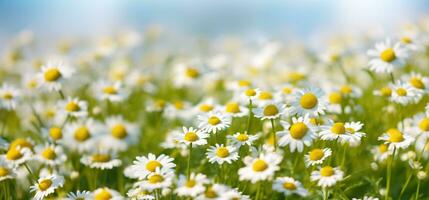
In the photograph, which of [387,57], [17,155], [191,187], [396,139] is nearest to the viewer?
[191,187]

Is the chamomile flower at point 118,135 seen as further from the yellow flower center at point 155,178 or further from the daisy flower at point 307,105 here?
the daisy flower at point 307,105

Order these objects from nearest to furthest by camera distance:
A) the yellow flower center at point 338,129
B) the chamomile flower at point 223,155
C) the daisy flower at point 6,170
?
the chamomile flower at point 223,155, the yellow flower center at point 338,129, the daisy flower at point 6,170

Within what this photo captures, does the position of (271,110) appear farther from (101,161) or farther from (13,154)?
(13,154)

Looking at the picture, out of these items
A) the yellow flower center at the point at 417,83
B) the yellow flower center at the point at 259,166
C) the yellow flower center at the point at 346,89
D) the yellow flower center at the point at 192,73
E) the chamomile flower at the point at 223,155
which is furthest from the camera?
the yellow flower center at the point at 192,73

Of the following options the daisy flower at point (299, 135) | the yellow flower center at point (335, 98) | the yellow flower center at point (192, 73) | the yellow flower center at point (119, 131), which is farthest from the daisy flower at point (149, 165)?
the yellow flower center at point (192, 73)

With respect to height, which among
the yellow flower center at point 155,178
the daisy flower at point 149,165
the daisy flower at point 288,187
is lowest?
the daisy flower at point 288,187

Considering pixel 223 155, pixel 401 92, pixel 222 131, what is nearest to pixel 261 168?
pixel 223 155
